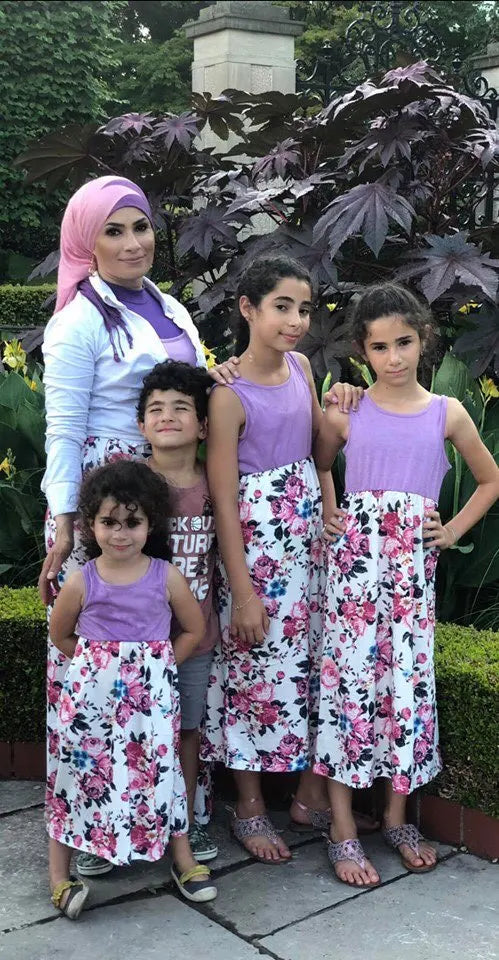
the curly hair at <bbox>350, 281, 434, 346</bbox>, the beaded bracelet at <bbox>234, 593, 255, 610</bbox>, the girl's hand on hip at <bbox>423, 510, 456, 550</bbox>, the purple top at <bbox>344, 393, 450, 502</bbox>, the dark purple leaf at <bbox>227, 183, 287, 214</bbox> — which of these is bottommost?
the beaded bracelet at <bbox>234, 593, 255, 610</bbox>

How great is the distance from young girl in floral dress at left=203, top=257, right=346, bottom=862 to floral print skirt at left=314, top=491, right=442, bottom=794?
0.34 ft

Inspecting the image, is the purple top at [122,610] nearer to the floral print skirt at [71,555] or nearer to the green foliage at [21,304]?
the floral print skirt at [71,555]

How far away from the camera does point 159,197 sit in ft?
15.8

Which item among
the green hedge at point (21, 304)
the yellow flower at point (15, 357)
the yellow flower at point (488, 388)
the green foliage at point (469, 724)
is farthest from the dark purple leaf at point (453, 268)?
the green hedge at point (21, 304)

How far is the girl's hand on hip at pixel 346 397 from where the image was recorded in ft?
9.62

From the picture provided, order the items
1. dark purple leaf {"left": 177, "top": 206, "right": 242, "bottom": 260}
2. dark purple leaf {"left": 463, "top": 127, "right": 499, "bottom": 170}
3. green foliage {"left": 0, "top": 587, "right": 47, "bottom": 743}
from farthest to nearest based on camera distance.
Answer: dark purple leaf {"left": 177, "top": 206, "right": 242, "bottom": 260} < dark purple leaf {"left": 463, "top": 127, "right": 499, "bottom": 170} < green foliage {"left": 0, "top": 587, "right": 47, "bottom": 743}

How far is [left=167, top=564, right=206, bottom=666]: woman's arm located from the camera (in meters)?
2.71

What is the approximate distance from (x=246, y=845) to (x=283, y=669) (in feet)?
1.67

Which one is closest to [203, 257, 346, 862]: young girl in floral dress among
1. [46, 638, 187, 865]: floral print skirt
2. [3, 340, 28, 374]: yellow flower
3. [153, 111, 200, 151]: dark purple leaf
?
[46, 638, 187, 865]: floral print skirt

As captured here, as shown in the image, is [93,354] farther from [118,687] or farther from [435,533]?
[435,533]

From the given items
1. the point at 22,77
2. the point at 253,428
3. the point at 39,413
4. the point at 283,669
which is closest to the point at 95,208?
the point at 253,428

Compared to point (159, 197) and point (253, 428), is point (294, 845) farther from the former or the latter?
point (159, 197)

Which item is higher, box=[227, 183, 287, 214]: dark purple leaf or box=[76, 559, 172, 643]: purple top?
box=[227, 183, 287, 214]: dark purple leaf

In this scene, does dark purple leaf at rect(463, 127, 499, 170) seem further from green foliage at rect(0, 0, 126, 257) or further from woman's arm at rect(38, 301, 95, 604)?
green foliage at rect(0, 0, 126, 257)
